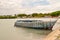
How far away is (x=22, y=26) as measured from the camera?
81.4 m

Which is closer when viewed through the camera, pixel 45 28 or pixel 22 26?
pixel 45 28

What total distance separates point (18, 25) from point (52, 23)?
23.9 metres

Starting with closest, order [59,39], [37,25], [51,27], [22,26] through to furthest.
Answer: [59,39] < [51,27] < [37,25] < [22,26]

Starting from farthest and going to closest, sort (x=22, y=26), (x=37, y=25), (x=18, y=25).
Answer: (x=18, y=25) < (x=22, y=26) < (x=37, y=25)

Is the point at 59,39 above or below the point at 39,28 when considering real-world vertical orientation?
above

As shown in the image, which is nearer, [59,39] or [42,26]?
[59,39]

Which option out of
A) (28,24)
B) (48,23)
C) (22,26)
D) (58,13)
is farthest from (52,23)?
(58,13)

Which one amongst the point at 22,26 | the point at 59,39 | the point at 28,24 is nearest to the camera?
the point at 59,39

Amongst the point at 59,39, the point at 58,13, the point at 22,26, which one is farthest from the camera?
the point at 58,13

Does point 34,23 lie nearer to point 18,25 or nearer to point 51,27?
point 51,27

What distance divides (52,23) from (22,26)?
60.4ft

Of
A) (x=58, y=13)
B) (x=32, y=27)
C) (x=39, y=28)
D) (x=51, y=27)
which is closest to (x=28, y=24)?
(x=32, y=27)

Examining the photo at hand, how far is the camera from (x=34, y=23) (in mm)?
71125

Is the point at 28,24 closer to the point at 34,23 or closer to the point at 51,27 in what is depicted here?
the point at 34,23
